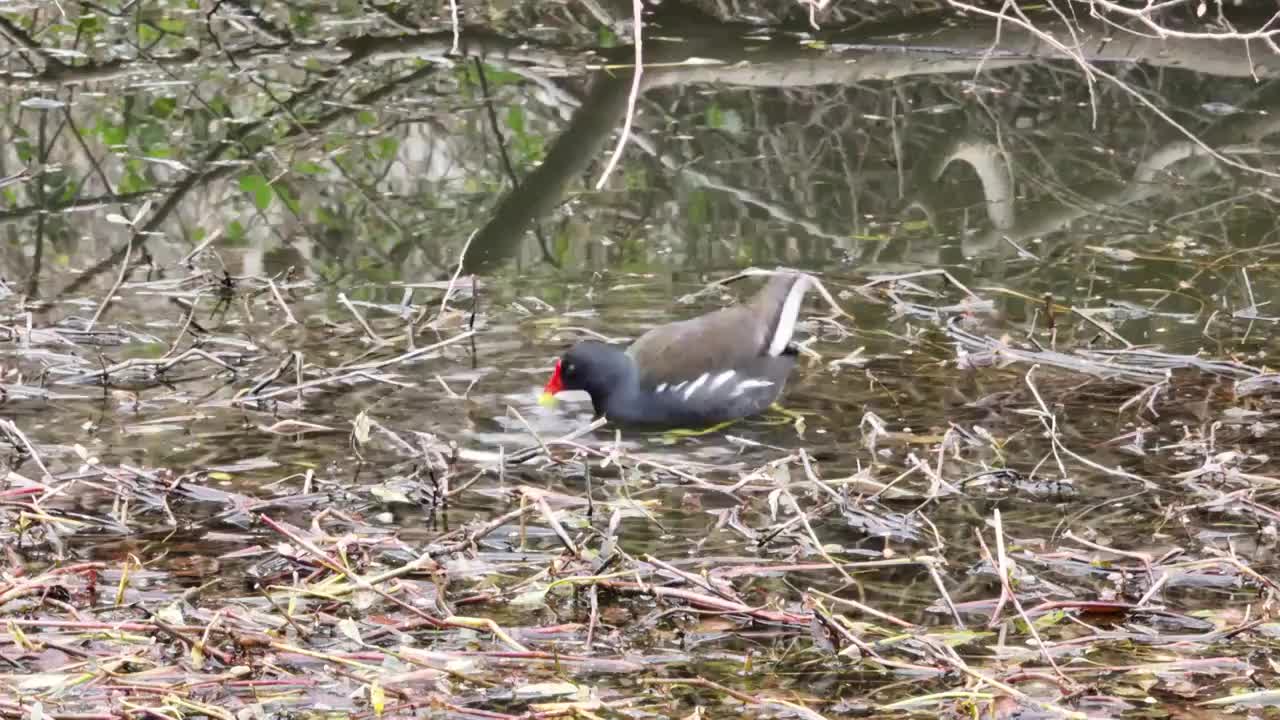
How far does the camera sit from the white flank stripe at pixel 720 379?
6.78 m

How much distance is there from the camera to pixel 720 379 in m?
6.79

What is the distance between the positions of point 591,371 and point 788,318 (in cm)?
83

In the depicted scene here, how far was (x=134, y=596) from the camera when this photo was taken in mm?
4812

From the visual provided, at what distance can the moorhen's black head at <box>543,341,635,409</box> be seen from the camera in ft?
22.1

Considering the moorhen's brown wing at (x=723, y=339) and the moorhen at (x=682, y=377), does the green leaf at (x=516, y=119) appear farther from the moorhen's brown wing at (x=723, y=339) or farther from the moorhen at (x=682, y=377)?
the moorhen at (x=682, y=377)

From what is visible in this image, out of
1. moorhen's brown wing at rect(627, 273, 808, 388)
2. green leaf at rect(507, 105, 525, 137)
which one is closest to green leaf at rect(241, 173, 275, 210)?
green leaf at rect(507, 105, 525, 137)

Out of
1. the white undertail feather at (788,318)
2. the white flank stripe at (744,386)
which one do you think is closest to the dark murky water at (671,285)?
the white flank stripe at (744,386)

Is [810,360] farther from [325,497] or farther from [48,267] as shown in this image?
[48,267]

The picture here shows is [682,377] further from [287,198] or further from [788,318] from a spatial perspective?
[287,198]

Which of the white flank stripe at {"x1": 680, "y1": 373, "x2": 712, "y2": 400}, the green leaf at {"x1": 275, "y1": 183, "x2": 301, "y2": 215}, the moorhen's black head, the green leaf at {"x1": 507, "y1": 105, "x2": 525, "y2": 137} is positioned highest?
the green leaf at {"x1": 507, "y1": 105, "x2": 525, "y2": 137}

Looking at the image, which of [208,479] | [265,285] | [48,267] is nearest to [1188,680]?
[208,479]

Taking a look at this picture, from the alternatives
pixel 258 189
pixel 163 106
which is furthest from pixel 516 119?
pixel 163 106

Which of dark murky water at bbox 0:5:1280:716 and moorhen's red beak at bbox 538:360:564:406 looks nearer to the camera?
dark murky water at bbox 0:5:1280:716

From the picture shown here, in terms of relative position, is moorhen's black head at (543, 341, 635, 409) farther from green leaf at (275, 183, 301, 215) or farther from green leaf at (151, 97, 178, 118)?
green leaf at (151, 97, 178, 118)
